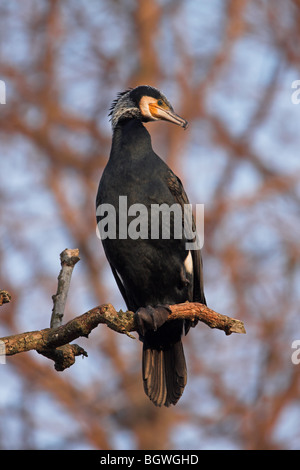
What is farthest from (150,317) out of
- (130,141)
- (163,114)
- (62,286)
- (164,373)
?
(163,114)

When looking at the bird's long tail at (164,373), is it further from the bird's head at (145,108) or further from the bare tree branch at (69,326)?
the bird's head at (145,108)

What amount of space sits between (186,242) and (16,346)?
1.39 m

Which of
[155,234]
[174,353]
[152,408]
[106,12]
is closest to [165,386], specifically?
[174,353]

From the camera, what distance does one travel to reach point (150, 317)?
4.02 metres

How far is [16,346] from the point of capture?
3.53 m

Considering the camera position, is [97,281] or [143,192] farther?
[97,281]

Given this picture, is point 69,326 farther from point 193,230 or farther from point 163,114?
point 163,114

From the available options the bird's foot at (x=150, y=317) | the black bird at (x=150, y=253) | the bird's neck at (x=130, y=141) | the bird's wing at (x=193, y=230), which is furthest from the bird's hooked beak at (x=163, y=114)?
the bird's foot at (x=150, y=317)

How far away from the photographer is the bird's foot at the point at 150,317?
391 cm

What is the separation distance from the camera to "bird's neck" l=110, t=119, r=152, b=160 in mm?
4605

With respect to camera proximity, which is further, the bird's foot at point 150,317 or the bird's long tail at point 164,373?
the bird's long tail at point 164,373

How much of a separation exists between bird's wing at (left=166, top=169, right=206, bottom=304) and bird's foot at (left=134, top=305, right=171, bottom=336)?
0.61 m
